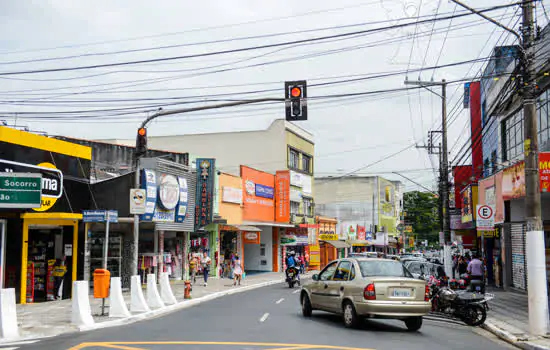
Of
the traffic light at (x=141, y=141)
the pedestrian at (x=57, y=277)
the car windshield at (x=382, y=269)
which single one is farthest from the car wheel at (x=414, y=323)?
the pedestrian at (x=57, y=277)

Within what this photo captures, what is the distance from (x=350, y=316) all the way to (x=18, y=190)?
27.1 ft

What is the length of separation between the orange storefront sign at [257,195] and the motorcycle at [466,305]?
975 inches

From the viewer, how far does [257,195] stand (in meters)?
42.9

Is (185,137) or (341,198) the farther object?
(341,198)

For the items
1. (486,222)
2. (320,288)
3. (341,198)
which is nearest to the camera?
(320,288)

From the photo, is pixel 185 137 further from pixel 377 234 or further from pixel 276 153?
pixel 377 234

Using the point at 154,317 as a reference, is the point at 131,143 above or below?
above

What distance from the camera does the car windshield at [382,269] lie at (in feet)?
45.3

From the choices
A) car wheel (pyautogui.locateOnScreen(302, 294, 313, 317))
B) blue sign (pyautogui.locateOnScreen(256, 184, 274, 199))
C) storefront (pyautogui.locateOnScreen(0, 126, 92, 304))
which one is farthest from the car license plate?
blue sign (pyautogui.locateOnScreen(256, 184, 274, 199))

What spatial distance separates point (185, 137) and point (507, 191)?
3591 centimetres

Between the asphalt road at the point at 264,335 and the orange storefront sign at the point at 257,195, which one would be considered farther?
the orange storefront sign at the point at 257,195

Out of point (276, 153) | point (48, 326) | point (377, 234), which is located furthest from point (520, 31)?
point (377, 234)

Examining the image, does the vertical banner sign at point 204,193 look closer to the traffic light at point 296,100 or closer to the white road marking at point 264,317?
the white road marking at point 264,317

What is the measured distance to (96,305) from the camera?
18719 mm
